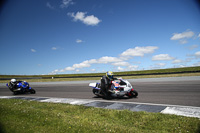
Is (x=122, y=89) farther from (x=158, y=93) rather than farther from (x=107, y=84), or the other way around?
(x=158, y=93)

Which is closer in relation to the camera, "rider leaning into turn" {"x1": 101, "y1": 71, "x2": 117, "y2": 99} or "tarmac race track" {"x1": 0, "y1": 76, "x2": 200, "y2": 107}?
"tarmac race track" {"x1": 0, "y1": 76, "x2": 200, "y2": 107}

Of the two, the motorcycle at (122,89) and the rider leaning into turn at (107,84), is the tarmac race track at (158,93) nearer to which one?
the motorcycle at (122,89)

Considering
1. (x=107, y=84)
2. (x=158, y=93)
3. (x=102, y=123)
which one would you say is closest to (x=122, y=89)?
(x=107, y=84)

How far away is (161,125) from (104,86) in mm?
5260

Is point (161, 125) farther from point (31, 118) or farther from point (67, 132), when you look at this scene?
point (31, 118)

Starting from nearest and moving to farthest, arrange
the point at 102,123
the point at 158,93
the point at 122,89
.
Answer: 1. the point at 102,123
2. the point at 122,89
3. the point at 158,93

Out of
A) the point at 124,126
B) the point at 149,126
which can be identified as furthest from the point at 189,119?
the point at 124,126

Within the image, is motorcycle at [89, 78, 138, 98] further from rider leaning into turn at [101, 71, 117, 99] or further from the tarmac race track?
the tarmac race track

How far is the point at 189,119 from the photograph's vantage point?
448cm

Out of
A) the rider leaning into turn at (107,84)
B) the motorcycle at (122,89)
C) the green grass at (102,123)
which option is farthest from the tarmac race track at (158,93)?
the green grass at (102,123)

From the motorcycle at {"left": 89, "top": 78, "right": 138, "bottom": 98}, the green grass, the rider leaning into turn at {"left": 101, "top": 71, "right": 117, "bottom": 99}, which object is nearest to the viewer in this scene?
the green grass

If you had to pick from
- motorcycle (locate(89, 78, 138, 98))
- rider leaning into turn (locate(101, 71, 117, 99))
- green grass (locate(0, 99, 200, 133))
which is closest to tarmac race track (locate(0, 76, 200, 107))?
motorcycle (locate(89, 78, 138, 98))

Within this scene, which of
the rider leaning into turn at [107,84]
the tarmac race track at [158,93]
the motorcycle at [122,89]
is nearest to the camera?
the tarmac race track at [158,93]

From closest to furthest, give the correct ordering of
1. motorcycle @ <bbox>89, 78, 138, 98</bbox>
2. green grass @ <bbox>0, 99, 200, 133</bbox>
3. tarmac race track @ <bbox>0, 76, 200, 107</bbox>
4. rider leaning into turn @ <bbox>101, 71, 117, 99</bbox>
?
green grass @ <bbox>0, 99, 200, 133</bbox> → tarmac race track @ <bbox>0, 76, 200, 107</bbox> → motorcycle @ <bbox>89, 78, 138, 98</bbox> → rider leaning into turn @ <bbox>101, 71, 117, 99</bbox>
